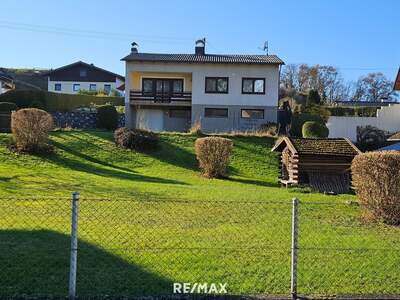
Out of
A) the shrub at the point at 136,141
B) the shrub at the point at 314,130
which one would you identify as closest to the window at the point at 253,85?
the shrub at the point at 314,130

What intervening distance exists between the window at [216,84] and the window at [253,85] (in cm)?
146

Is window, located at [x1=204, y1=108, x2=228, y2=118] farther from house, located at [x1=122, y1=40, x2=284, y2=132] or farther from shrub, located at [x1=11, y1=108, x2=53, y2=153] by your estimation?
shrub, located at [x1=11, y1=108, x2=53, y2=153]

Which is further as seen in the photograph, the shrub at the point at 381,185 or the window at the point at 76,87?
the window at the point at 76,87

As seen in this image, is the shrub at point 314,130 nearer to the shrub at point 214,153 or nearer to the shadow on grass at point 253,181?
the shadow on grass at point 253,181

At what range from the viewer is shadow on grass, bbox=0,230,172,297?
6.05m

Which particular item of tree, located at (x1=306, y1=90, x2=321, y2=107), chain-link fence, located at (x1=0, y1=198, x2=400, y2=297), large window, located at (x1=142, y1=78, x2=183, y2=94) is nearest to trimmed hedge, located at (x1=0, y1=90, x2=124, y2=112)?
large window, located at (x1=142, y1=78, x2=183, y2=94)

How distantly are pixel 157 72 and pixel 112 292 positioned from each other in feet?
129

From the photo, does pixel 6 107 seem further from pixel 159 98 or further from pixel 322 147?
pixel 322 147

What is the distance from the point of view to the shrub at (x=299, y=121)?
39.7m

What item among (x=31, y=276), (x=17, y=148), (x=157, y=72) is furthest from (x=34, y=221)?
(x=157, y=72)

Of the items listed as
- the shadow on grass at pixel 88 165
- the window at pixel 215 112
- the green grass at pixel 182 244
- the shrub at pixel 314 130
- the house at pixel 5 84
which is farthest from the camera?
the house at pixel 5 84

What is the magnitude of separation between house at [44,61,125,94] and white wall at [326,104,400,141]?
43.8 m

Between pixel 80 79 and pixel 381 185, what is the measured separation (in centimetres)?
6968

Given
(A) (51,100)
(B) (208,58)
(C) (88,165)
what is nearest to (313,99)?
(B) (208,58)
